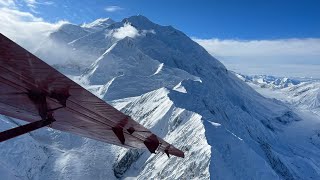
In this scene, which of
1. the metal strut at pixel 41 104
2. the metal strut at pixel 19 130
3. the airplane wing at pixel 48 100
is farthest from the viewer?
the metal strut at pixel 41 104

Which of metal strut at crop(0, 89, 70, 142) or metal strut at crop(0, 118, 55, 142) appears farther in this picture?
metal strut at crop(0, 89, 70, 142)

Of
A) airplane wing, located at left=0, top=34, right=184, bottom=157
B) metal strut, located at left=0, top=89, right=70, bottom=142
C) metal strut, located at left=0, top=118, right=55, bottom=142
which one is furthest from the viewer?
metal strut, located at left=0, top=89, right=70, bottom=142

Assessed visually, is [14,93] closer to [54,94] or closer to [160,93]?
[54,94]

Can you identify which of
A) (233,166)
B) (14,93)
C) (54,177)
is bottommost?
(54,177)

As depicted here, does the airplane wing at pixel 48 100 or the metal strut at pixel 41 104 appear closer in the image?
the airplane wing at pixel 48 100

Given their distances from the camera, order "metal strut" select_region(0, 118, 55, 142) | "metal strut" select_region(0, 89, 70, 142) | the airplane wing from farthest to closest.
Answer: "metal strut" select_region(0, 89, 70, 142) < "metal strut" select_region(0, 118, 55, 142) < the airplane wing

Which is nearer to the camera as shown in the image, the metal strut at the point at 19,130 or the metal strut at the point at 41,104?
the metal strut at the point at 19,130

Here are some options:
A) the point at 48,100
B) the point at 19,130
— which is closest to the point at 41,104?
the point at 48,100

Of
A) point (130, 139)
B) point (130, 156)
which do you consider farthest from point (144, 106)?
point (130, 139)

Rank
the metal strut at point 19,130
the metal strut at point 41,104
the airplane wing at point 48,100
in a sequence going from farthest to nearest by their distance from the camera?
the metal strut at point 41,104 → the metal strut at point 19,130 → the airplane wing at point 48,100
